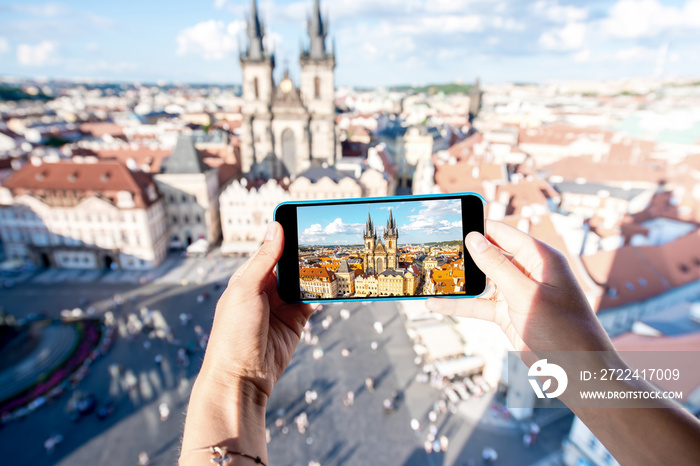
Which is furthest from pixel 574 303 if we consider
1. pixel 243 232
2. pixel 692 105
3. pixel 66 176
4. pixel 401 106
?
pixel 401 106

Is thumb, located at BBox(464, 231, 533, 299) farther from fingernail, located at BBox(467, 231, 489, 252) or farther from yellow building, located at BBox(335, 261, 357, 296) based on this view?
yellow building, located at BBox(335, 261, 357, 296)

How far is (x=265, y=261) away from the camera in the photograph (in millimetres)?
4176

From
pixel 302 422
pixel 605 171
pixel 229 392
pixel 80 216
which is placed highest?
pixel 229 392

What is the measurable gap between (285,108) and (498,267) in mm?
46050

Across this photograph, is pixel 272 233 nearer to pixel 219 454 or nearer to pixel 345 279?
pixel 345 279

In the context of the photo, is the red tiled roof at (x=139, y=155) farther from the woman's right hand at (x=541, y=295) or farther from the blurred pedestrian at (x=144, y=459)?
the woman's right hand at (x=541, y=295)

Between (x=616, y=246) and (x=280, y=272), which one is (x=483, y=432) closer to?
(x=616, y=246)

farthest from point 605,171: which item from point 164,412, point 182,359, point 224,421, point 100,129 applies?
point 100,129

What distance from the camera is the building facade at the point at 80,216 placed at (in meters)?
32.2

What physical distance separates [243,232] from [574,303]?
35.5 m

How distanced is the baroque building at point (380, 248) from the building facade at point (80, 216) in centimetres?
3240

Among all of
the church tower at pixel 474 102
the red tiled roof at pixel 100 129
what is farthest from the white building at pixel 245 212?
the church tower at pixel 474 102

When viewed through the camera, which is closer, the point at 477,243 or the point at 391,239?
the point at 477,243

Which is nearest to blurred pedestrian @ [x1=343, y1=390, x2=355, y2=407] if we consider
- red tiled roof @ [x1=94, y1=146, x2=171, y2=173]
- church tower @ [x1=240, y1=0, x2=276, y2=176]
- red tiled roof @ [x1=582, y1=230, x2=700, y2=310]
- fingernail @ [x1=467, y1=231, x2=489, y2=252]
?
red tiled roof @ [x1=582, y1=230, x2=700, y2=310]
